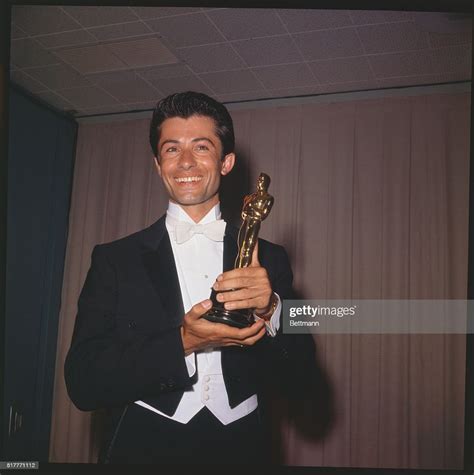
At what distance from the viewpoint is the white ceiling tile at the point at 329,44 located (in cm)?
275

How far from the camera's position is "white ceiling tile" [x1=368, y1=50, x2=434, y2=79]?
2936 millimetres

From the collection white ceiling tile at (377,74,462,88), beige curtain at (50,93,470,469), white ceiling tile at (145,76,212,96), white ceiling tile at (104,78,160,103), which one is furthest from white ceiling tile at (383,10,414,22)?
white ceiling tile at (104,78,160,103)

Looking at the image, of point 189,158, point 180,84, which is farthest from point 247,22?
point 189,158

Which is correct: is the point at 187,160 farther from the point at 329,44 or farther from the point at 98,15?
the point at 329,44

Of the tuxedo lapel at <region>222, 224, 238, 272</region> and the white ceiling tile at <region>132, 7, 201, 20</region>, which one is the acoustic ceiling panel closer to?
the white ceiling tile at <region>132, 7, 201, 20</region>

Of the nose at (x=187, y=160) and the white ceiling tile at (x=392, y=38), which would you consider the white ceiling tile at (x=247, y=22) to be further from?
the nose at (x=187, y=160)

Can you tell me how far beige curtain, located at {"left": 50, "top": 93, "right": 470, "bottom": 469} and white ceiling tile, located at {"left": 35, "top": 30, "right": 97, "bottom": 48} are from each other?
916mm

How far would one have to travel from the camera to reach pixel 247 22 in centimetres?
266

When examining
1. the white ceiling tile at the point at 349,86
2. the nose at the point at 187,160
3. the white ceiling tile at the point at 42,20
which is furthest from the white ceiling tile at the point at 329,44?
the nose at the point at 187,160

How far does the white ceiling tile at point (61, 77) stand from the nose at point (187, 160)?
1.93 metres

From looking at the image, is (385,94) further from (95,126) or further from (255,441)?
(255,441)

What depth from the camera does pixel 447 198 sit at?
131 inches

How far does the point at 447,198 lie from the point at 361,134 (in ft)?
2.30

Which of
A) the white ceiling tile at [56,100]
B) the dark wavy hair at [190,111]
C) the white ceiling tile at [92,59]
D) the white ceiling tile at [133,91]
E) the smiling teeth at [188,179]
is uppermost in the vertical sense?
the white ceiling tile at [92,59]
